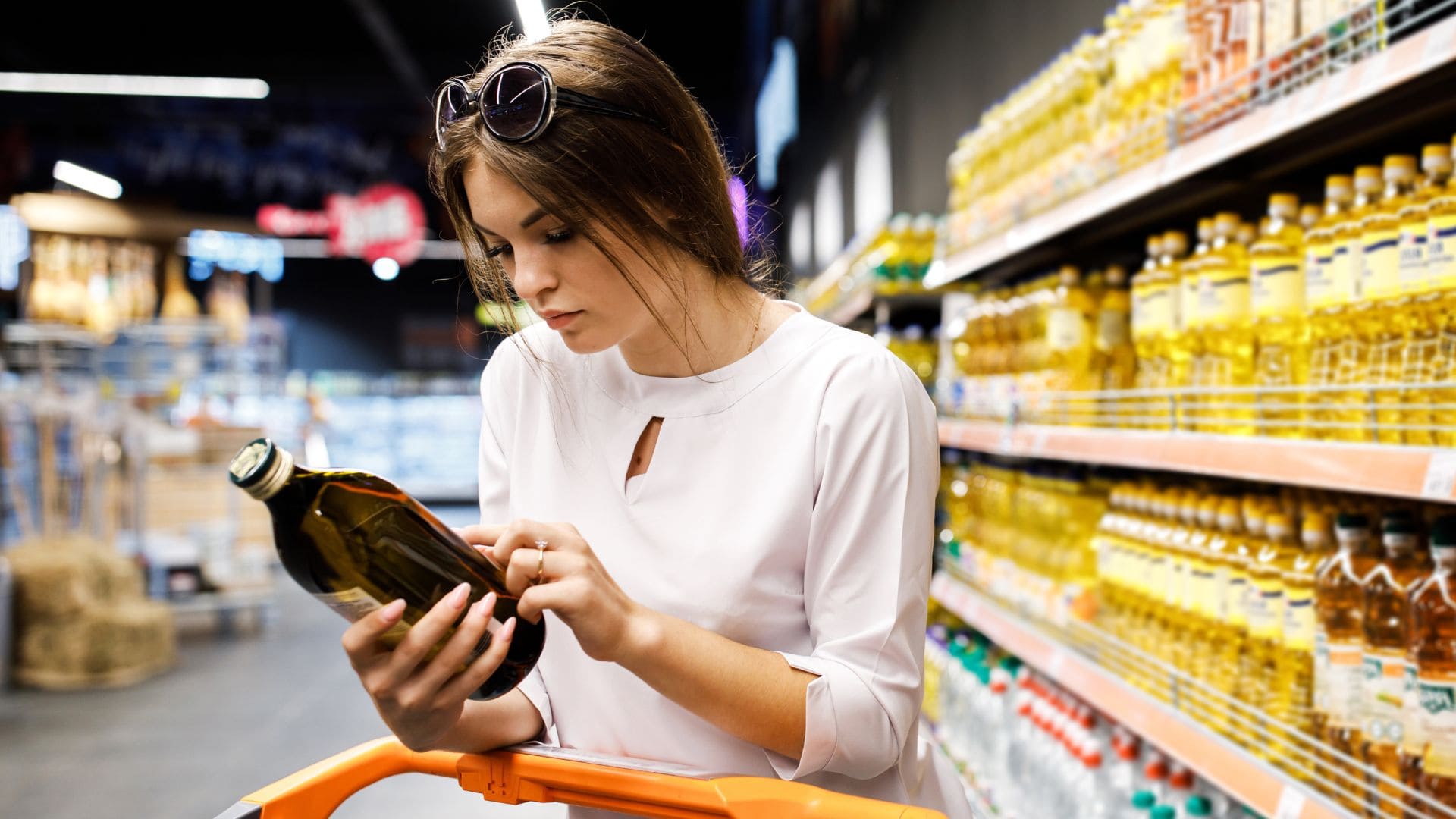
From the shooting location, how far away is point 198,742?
13.9 ft

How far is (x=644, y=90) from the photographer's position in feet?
3.43

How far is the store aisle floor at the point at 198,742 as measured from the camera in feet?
11.8

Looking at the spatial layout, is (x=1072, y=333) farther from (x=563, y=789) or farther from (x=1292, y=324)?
(x=563, y=789)

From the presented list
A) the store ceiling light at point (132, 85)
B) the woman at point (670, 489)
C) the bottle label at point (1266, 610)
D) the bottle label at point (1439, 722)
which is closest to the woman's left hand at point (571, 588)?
the woman at point (670, 489)

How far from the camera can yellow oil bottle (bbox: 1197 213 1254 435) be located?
187cm

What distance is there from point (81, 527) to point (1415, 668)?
6587 millimetres

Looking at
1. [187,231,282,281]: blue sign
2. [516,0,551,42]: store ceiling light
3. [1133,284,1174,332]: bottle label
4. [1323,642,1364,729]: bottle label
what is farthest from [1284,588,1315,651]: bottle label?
[187,231,282,281]: blue sign

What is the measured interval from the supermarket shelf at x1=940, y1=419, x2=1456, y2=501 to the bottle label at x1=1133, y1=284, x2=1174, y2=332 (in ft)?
0.84

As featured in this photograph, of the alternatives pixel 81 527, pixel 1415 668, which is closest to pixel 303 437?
pixel 81 527

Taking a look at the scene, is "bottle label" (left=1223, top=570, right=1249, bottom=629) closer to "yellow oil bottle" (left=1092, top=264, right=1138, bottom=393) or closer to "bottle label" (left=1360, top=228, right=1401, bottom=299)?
"bottle label" (left=1360, top=228, right=1401, bottom=299)

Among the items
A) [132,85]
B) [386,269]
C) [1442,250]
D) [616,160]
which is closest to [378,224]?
[132,85]

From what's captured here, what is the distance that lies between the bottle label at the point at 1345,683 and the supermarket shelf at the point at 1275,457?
9.4 inches

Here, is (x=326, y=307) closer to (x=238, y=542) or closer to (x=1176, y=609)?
(x=238, y=542)

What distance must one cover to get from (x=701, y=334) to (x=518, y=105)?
1.04 feet
